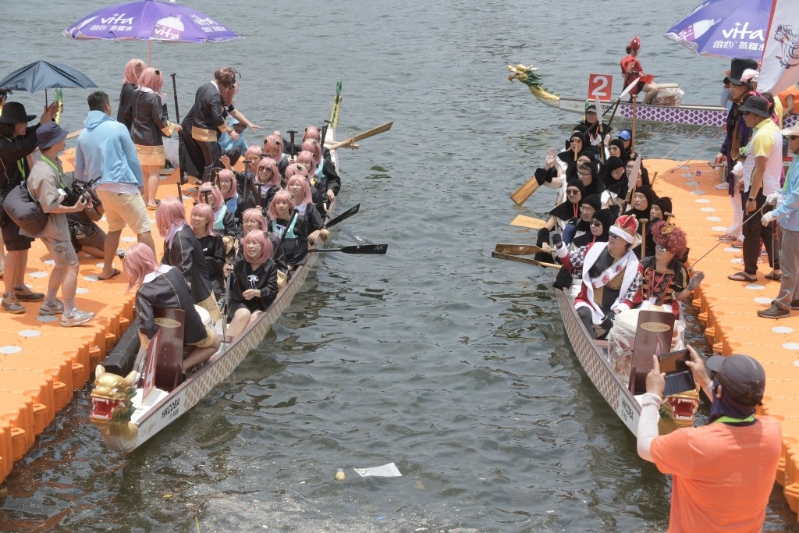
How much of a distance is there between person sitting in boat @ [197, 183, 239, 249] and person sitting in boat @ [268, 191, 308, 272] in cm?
52

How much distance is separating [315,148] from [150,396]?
22.6ft

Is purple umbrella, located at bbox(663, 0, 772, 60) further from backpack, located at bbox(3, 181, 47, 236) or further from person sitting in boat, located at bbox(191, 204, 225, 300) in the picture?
backpack, located at bbox(3, 181, 47, 236)

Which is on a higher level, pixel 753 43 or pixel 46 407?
pixel 753 43

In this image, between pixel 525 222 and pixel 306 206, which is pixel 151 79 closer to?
pixel 306 206

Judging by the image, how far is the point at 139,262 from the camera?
9195 millimetres

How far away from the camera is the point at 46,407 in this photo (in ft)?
31.6

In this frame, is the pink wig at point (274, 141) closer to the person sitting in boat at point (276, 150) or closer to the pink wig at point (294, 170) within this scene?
the person sitting in boat at point (276, 150)

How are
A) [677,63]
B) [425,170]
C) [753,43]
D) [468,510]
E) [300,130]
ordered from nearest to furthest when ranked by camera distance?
[468,510]
[753,43]
[425,170]
[300,130]
[677,63]

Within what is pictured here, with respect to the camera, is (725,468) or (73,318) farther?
(73,318)

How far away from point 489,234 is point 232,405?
22.8ft

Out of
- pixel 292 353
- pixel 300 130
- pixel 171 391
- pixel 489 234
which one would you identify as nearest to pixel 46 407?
pixel 171 391

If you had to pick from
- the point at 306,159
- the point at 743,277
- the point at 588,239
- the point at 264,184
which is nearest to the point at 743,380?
the point at 588,239

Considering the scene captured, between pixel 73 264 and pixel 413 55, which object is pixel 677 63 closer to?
pixel 413 55

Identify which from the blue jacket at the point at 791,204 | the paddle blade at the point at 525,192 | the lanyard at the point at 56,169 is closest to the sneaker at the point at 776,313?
the blue jacket at the point at 791,204
